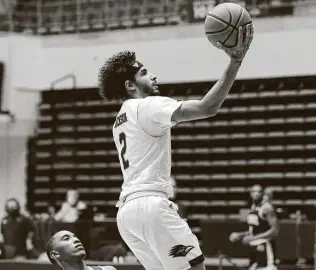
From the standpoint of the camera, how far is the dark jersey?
35.9 feet

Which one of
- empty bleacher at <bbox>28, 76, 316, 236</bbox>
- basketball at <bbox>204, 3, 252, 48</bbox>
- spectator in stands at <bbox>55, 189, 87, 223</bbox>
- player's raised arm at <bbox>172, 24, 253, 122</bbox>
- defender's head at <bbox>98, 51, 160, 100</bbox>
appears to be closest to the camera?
player's raised arm at <bbox>172, 24, 253, 122</bbox>

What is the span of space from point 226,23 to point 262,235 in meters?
6.88

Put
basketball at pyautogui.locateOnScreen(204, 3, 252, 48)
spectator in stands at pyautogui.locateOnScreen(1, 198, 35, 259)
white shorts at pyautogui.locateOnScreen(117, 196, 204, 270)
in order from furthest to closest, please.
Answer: spectator in stands at pyautogui.locateOnScreen(1, 198, 35, 259), white shorts at pyautogui.locateOnScreen(117, 196, 204, 270), basketball at pyautogui.locateOnScreen(204, 3, 252, 48)

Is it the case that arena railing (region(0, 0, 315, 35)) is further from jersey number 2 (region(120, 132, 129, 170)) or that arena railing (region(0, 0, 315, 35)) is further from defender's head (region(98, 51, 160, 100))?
jersey number 2 (region(120, 132, 129, 170))

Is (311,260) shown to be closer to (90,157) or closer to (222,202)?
(222,202)

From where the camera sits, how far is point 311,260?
12.0 meters

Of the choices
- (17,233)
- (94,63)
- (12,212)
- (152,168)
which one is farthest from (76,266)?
(94,63)

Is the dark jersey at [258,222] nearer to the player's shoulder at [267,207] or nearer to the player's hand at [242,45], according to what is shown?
the player's shoulder at [267,207]

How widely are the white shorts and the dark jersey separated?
6585 millimetres

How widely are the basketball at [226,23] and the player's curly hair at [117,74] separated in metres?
0.61

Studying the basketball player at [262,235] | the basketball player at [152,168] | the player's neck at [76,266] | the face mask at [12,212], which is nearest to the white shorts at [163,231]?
the basketball player at [152,168]

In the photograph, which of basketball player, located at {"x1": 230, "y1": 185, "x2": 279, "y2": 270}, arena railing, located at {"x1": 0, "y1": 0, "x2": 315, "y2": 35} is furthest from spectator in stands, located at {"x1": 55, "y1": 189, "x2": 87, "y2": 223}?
basketball player, located at {"x1": 230, "y1": 185, "x2": 279, "y2": 270}

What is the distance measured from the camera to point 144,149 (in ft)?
14.9

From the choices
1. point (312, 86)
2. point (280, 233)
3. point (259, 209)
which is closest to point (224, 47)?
point (259, 209)
